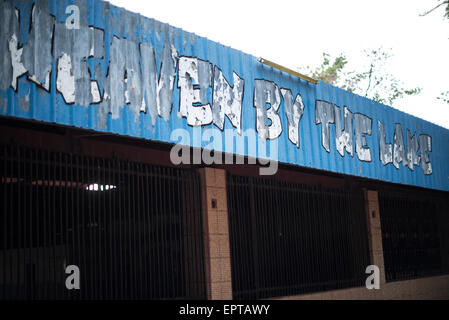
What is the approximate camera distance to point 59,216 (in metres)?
8.14

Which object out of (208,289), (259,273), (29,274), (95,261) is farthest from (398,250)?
(29,274)

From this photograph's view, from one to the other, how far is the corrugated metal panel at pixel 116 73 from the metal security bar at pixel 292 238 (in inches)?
50.2

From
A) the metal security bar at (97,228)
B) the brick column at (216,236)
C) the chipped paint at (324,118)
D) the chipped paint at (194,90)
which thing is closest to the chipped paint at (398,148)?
the chipped paint at (324,118)

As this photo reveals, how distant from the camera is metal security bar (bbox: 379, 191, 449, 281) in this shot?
55.2 feet

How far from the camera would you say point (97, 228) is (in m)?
8.56

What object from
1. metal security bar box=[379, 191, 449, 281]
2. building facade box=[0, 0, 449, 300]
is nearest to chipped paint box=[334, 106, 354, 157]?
building facade box=[0, 0, 449, 300]

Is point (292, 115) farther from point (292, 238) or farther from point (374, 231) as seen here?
point (374, 231)

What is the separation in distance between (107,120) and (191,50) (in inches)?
90.8

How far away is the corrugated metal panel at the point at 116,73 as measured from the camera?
695 centimetres

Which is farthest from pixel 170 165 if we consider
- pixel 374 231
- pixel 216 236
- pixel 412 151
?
pixel 412 151

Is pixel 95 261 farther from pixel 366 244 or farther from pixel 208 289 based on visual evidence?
Result: pixel 366 244

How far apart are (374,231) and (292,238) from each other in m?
3.79

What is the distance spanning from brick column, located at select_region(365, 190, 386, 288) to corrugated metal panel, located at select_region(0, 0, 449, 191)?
14.9 ft

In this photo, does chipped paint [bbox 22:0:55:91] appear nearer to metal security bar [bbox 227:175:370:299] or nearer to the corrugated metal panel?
the corrugated metal panel
